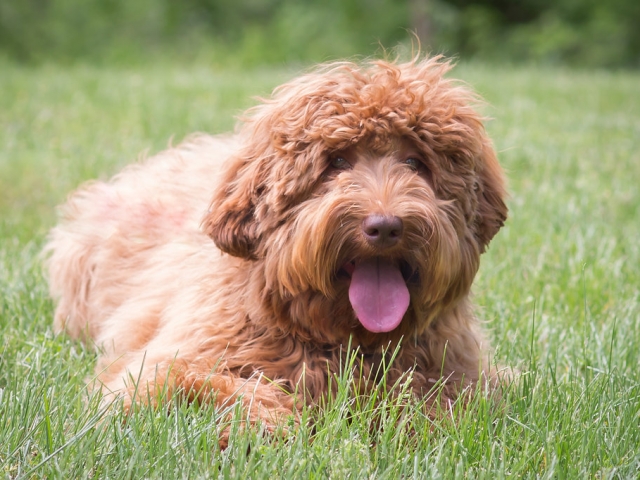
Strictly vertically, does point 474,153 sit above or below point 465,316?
above

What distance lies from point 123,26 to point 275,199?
19.7m

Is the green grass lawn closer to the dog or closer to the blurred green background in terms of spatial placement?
the dog

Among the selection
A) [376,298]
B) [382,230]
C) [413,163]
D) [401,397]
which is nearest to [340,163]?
[413,163]

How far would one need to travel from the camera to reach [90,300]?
15.6 ft

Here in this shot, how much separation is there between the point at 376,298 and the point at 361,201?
15.2 inches

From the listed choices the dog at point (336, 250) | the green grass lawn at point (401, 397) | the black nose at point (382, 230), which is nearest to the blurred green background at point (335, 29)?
the green grass lawn at point (401, 397)

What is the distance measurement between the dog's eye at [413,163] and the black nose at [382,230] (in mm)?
360

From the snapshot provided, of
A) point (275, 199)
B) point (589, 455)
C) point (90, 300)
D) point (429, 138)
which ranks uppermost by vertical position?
point (429, 138)

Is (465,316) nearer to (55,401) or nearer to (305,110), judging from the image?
(305,110)

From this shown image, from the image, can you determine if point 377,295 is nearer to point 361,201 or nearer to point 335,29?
point 361,201

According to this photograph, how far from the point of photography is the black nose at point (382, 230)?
296cm

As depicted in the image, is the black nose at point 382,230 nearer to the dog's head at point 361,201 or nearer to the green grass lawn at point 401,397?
the dog's head at point 361,201

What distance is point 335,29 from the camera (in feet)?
80.7

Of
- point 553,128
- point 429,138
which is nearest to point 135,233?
point 429,138
